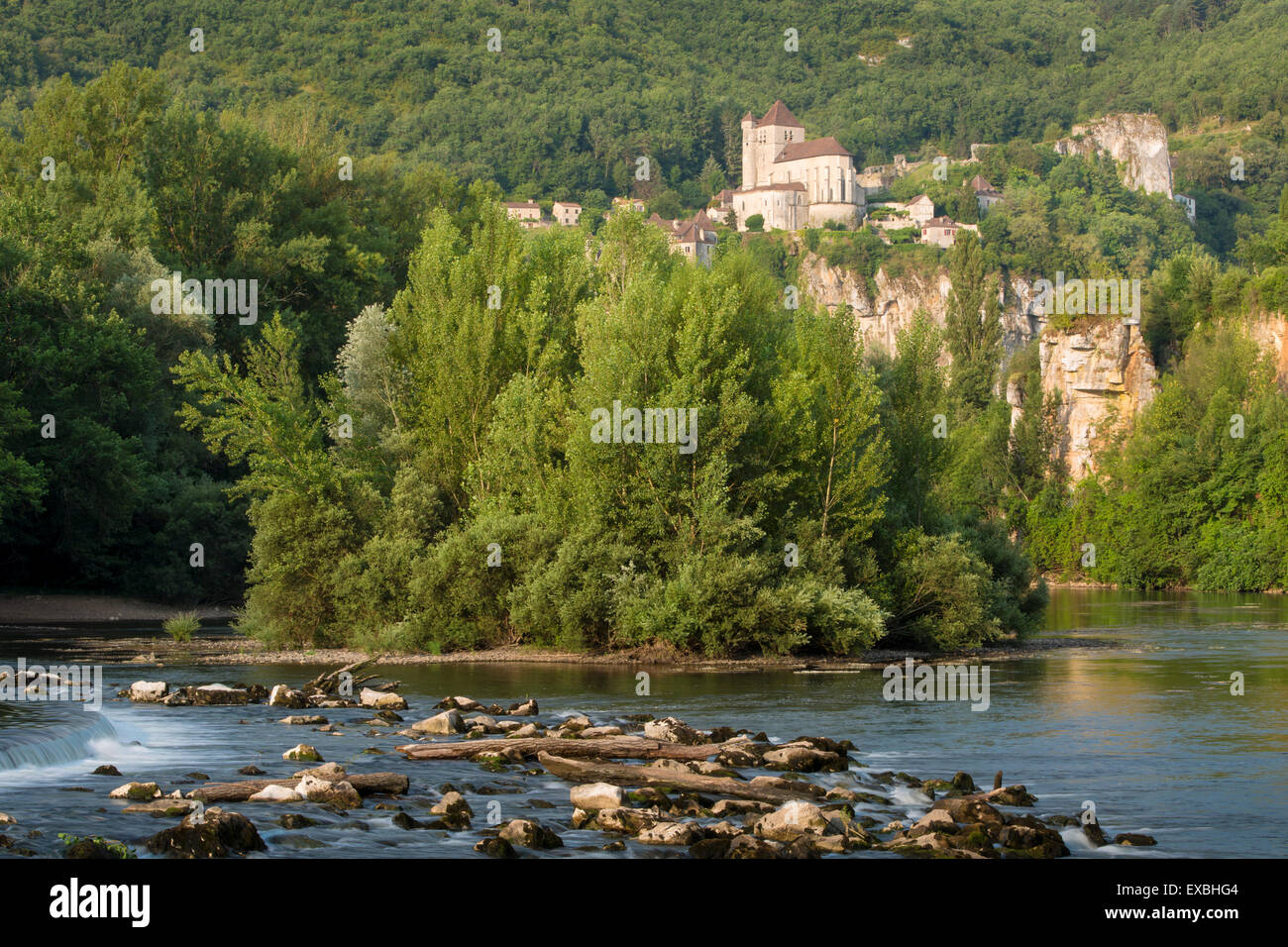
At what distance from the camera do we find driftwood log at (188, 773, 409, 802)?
19203mm

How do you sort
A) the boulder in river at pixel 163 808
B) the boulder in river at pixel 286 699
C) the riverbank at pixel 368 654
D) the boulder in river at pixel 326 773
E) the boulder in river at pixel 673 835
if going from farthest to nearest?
the riverbank at pixel 368 654 → the boulder in river at pixel 286 699 → the boulder in river at pixel 326 773 → the boulder in river at pixel 163 808 → the boulder in river at pixel 673 835

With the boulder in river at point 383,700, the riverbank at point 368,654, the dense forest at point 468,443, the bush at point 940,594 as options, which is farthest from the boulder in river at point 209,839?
the bush at point 940,594

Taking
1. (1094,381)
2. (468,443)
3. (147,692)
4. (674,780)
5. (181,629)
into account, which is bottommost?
(674,780)

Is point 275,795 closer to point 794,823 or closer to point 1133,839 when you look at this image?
point 794,823

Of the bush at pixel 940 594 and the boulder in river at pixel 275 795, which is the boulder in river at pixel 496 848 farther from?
the bush at pixel 940 594

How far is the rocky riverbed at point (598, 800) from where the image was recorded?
54.5ft

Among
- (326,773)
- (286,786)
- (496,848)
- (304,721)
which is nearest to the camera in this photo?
(496,848)

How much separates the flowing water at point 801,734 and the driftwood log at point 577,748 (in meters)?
0.61

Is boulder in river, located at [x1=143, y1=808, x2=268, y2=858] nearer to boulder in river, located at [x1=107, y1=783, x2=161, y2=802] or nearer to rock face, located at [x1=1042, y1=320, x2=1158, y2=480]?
boulder in river, located at [x1=107, y1=783, x2=161, y2=802]

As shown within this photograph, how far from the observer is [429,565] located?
40469mm

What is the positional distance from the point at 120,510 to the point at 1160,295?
2968 inches

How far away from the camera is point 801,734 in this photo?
2558cm

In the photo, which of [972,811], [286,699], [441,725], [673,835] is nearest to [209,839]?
[673,835]

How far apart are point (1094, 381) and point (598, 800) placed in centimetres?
8963
